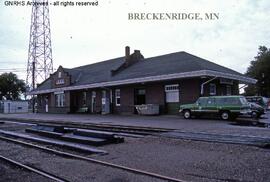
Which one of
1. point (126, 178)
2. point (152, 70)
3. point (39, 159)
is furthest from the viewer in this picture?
point (152, 70)

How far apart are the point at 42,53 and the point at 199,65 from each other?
36938 mm

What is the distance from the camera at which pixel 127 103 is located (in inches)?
1235

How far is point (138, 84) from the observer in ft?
98.4

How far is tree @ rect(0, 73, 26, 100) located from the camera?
90.1 meters

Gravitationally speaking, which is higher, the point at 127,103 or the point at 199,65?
the point at 199,65

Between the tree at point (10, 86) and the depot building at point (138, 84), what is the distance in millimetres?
50771

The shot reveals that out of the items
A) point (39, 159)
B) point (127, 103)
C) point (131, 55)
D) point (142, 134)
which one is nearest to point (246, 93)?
point (131, 55)

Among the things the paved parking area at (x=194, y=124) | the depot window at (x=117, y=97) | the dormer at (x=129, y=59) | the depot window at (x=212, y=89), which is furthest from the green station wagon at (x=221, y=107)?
the dormer at (x=129, y=59)

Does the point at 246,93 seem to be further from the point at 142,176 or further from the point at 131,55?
the point at 142,176

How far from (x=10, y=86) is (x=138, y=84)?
238 feet

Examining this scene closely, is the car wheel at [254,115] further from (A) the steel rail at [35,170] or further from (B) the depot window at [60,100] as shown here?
(B) the depot window at [60,100]

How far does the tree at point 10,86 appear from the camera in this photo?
3546 inches

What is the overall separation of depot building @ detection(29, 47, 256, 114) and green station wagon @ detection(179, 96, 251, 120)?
220 cm

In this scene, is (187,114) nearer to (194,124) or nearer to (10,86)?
(194,124)
